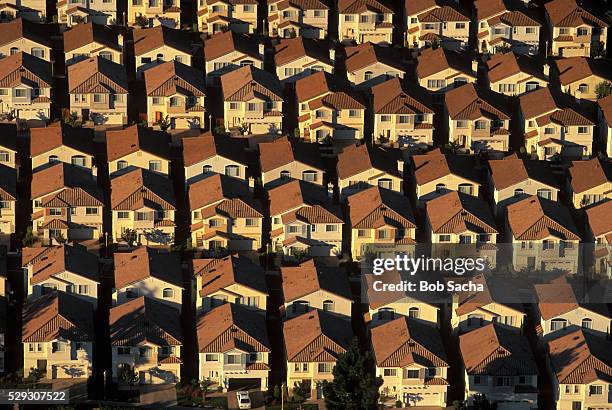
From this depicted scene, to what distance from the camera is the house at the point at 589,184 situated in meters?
130

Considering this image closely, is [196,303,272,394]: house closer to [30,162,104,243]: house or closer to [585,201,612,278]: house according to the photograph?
[30,162,104,243]: house

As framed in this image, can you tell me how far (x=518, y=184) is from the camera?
12900 centimetres

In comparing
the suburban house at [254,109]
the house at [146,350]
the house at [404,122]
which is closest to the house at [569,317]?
the house at [146,350]

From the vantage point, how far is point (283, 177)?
131 m

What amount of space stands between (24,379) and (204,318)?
10.8m

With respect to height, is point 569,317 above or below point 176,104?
below

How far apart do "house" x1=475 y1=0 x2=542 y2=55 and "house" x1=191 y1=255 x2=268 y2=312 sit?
130ft

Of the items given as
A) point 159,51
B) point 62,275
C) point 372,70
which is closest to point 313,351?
point 62,275

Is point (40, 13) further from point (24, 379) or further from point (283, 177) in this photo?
point (24, 379)

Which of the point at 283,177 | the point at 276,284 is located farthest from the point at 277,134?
the point at 276,284

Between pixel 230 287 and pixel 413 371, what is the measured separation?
39.5 ft

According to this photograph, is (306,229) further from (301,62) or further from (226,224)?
(301,62)

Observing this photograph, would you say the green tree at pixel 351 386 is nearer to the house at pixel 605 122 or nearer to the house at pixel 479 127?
the house at pixel 479 127

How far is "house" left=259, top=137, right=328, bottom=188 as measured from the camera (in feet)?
428
